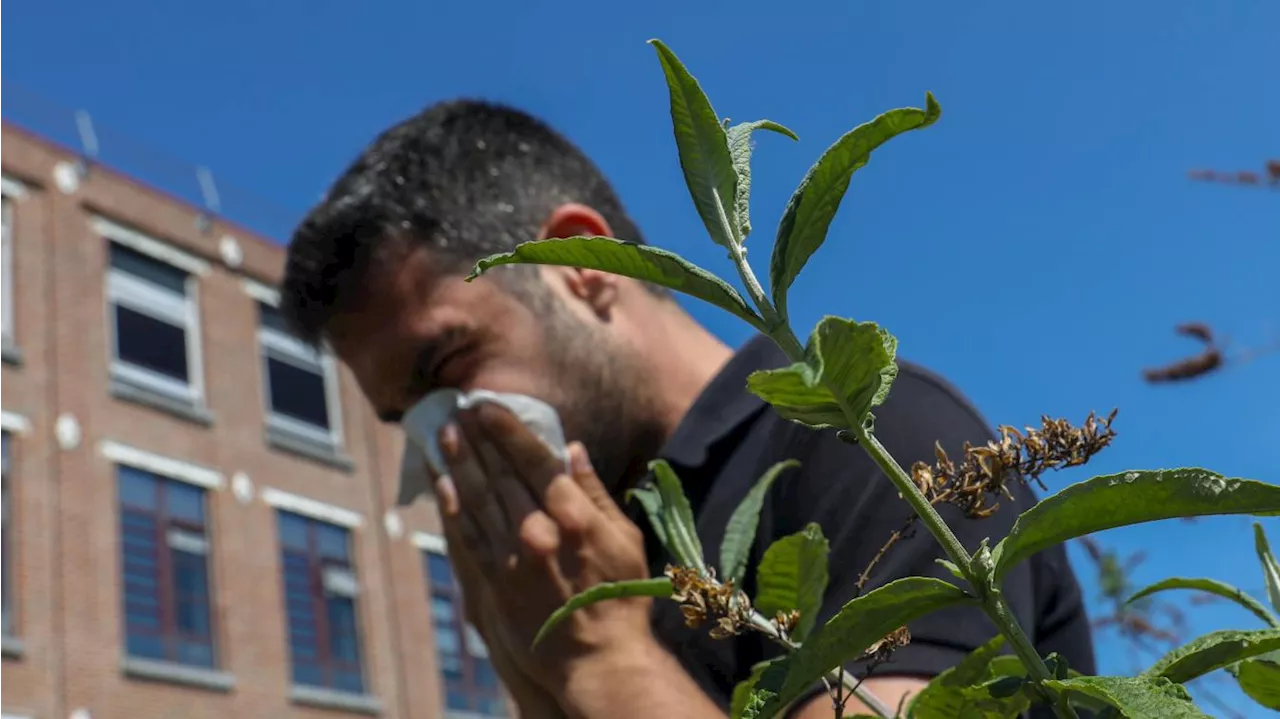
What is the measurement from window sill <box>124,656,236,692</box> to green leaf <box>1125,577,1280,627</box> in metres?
11.7

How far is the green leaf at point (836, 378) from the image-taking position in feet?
1.17

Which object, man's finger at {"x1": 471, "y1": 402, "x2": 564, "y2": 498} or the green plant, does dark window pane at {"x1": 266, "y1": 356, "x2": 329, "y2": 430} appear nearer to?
man's finger at {"x1": 471, "y1": 402, "x2": 564, "y2": 498}

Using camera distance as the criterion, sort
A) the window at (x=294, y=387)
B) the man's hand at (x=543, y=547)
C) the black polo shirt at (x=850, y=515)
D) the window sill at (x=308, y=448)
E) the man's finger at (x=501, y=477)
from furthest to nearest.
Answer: the window at (x=294, y=387) < the window sill at (x=308, y=448) < the man's finger at (x=501, y=477) < the man's hand at (x=543, y=547) < the black polo shirt at (x=850, y=515)

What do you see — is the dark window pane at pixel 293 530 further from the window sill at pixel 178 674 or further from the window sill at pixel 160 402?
the window sill at pixel 178 674

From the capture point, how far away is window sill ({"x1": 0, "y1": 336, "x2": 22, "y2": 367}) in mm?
11227

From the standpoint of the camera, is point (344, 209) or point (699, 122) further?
point (344, 209)

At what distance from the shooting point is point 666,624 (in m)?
1.38

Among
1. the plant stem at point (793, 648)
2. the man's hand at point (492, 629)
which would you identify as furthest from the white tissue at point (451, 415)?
the plant stem at point (793, 648)

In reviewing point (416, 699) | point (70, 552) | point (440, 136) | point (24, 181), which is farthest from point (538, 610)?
point (416, 699)

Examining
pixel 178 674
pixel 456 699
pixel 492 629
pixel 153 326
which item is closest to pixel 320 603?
pixel 456 699

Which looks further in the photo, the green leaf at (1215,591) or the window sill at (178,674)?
the window sill at (178,674)

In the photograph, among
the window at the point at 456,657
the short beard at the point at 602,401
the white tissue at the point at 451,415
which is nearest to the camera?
the white tissue at the point at 451,415

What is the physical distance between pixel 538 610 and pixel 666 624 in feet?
0.64

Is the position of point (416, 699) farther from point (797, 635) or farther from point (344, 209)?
point (797, 635)
